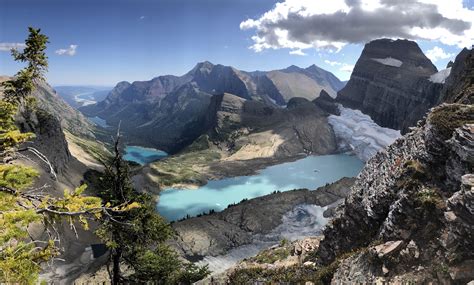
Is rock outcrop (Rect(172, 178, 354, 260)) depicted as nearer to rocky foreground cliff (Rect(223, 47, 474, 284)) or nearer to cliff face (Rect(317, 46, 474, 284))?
rocky foreground cliff (Rect(223, 47, 474, 284))

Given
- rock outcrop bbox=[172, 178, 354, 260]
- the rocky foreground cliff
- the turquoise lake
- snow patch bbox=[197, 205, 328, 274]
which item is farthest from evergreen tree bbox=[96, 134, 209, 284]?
the turquoise lake

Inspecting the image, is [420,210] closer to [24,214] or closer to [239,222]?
[24,214]

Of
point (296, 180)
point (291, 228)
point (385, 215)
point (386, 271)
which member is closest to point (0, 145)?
point (386, 271)

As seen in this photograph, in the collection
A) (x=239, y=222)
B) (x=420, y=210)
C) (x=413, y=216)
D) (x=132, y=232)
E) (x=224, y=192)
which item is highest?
(x=420, y=210)

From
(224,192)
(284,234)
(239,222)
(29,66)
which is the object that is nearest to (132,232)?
(29,66)

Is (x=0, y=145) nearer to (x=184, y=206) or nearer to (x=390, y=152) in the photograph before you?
(x=390, y=152)
